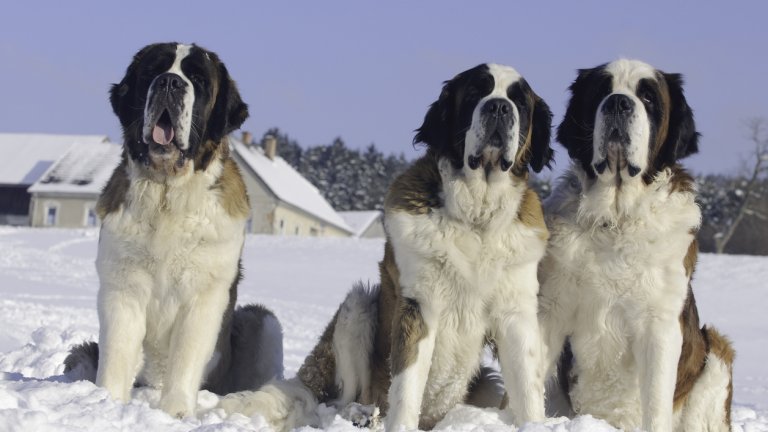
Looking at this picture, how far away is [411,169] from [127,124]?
1552mm

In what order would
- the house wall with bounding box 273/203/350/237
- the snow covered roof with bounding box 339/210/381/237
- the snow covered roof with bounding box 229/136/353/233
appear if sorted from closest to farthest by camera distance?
the snow covered roof with bounding box 229/136/353/233
the house wall with bounding box 273/203/350/237
the snow covered roof with bounding box 339/210/381/237

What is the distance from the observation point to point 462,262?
15.3 ft

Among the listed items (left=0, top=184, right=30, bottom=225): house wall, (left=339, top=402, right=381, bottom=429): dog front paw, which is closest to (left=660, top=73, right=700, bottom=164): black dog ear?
(left=339, top=402, right=381, bottom=429): dog front paw

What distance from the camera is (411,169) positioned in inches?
200

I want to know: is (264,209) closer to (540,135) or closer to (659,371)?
(540,135)

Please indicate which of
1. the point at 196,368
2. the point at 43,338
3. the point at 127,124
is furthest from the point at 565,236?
the point at 43,338

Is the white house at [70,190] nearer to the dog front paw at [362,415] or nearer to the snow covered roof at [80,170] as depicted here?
the snow covered roof at [80,170]

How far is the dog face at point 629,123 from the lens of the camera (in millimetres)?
4914

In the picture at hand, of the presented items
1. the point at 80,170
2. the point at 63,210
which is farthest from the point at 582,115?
the point at 80,170

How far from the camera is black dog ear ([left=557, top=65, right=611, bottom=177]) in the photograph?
514 centimetres

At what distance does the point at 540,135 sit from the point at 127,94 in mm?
2241

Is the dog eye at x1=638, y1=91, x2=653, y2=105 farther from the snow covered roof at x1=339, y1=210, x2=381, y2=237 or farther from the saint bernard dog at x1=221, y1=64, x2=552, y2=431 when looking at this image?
the snow covered roof at x1=339, y1=210, x2=381, y2=237

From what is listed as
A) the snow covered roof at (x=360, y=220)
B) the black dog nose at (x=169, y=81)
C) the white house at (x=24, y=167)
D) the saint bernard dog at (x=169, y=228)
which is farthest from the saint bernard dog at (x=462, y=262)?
the snow covered roof at (x=360, y=220)

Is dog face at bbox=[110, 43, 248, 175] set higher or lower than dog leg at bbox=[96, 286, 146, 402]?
higher
